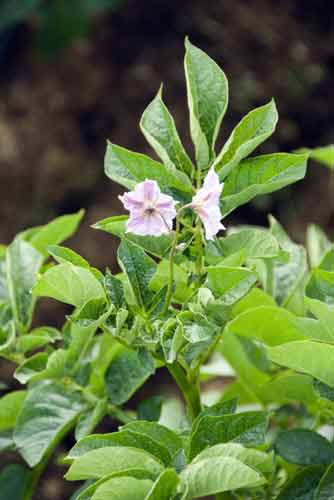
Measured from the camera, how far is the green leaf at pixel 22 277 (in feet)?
2.97

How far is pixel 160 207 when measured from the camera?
72 cm

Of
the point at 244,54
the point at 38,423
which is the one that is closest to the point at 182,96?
the point at 244,54

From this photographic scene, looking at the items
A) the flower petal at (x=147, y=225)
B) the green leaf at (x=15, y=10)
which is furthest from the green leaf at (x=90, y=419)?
the green leaf at (x=15, y=10)

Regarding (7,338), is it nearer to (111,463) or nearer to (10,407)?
(10,407)

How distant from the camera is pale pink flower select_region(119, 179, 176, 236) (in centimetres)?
72

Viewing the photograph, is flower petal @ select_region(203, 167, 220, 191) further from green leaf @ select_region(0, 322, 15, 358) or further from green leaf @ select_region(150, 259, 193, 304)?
green leaf @ select_region(0, 322, 15, 358)

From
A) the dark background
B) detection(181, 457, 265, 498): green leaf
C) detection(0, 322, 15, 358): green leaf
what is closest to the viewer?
detection(181, 457, 265, 498): green leaf

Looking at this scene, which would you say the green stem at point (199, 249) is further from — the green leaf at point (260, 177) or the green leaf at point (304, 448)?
the green leaf at point (304, 448)

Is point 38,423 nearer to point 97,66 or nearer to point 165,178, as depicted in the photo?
point 165,178

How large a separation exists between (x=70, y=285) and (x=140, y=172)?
11 centimetres

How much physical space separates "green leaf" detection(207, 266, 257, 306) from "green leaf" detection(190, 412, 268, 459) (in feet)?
0.30

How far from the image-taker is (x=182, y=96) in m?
2.96

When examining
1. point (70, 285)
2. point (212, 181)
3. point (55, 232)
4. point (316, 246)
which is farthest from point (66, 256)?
A: point (316, 246)

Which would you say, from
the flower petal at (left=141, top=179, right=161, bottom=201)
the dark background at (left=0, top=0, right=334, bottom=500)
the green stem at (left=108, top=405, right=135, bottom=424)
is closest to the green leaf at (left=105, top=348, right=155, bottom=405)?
the green stem at (left=108, top=405, right=135, bottom=424)
